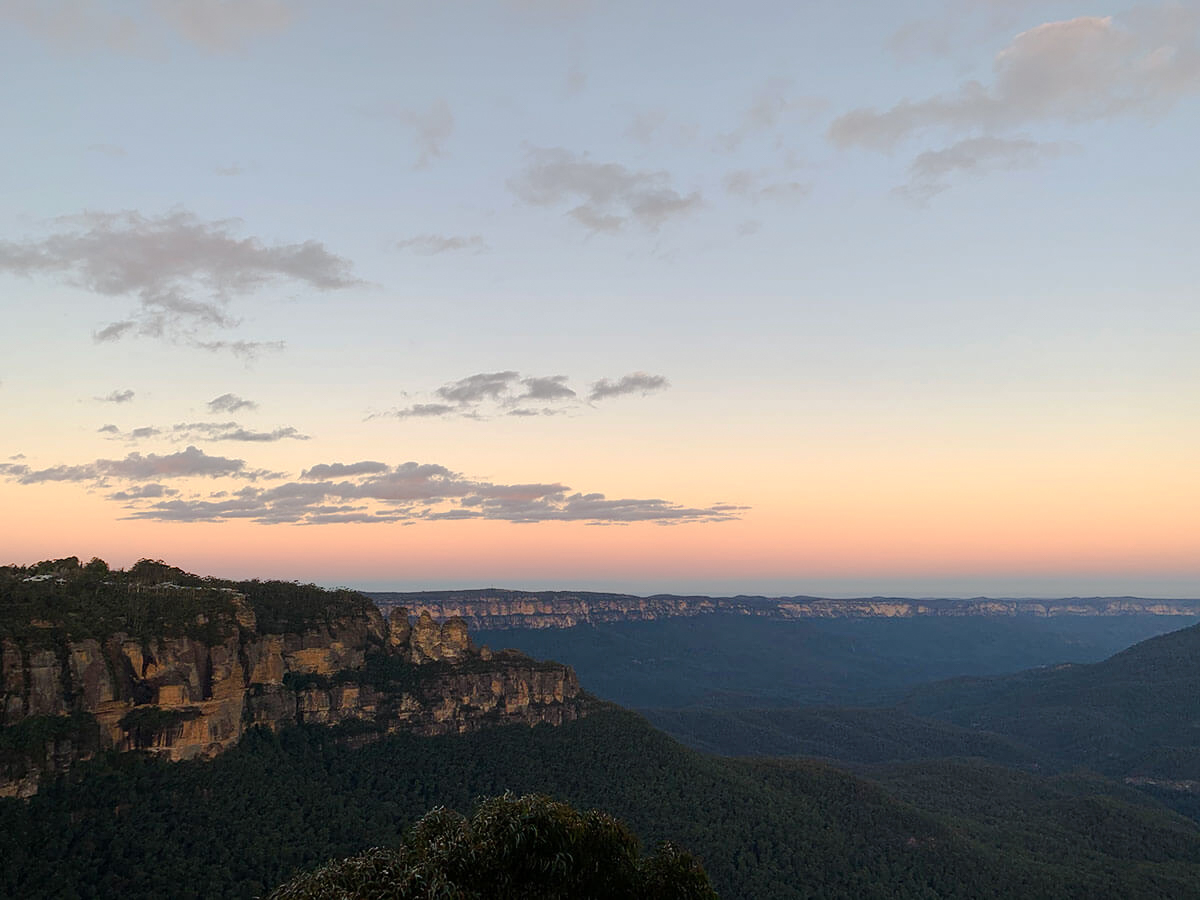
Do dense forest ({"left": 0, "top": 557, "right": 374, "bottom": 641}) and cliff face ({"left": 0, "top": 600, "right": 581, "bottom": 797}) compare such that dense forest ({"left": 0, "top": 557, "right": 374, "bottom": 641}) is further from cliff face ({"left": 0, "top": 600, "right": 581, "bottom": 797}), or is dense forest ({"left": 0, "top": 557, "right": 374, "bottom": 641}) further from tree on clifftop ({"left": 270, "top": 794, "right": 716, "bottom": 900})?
tree on clifftop ({"left": 270, "top": 794, "right": 716, "bottom": 900})

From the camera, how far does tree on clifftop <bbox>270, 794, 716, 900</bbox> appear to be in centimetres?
3525

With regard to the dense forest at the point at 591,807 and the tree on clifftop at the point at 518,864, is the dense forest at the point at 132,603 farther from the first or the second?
the tree on clifftop at the point at 518,864

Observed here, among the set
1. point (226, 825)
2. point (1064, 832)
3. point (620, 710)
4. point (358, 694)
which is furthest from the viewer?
point (620, 710)

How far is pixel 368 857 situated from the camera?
125ft

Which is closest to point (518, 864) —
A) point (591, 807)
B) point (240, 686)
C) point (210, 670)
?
point (591, 807)

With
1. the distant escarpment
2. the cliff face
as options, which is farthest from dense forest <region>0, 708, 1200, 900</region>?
the distant escarpment

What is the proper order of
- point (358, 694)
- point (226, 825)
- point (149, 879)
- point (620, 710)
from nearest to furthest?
point (149, 879) < point (226, 825) < point (358, 694) < point (620, 710)

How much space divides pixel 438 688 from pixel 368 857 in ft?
373

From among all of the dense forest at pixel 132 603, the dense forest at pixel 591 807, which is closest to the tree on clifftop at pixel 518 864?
the dense forest at pixel 591 807

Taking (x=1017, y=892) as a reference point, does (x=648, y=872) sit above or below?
above

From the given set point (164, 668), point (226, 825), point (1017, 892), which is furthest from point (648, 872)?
point (1017, 892)

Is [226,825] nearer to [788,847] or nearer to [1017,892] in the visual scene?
[788,847]

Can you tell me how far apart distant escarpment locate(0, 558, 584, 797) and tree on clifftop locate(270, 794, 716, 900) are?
69563 millimetres

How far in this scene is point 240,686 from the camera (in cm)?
11612
